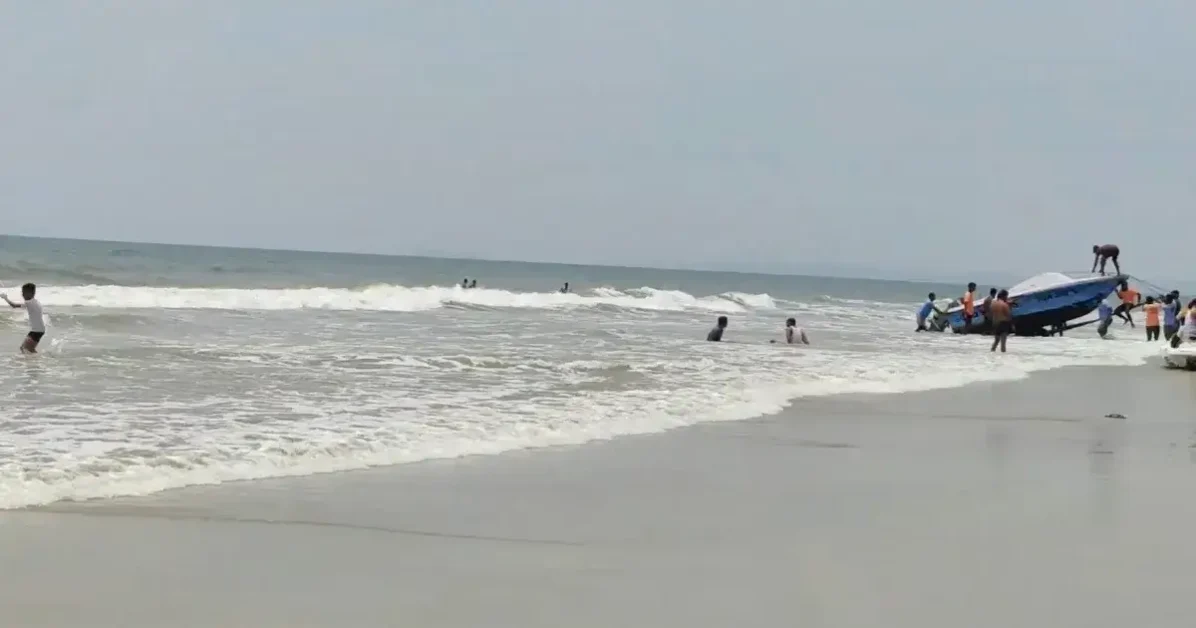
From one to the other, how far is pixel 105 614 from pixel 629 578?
209 centimetres

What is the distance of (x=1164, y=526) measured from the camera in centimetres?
607

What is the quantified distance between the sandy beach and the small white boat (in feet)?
35.7

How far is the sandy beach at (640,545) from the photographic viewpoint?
443 centimetres

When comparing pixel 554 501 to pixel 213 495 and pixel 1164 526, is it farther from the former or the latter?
pixel 1164 526

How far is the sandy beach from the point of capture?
443 cm

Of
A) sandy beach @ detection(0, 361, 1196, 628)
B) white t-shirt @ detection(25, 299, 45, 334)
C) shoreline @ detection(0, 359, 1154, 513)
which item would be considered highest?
white t-shirt @ detection(25, 299, 45, 334)

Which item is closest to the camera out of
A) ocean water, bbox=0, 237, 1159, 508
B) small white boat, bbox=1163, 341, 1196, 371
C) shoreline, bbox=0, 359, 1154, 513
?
shoreline, bbox=0, 359, 1154, 513

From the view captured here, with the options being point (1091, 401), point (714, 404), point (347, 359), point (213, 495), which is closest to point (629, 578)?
point (213, 495)

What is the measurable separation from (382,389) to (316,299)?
25.0 meters

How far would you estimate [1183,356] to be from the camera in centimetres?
1848


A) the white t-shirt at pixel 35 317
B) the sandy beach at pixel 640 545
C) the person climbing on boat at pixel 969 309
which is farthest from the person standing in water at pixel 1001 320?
the white t-shirt at pixel 35 317

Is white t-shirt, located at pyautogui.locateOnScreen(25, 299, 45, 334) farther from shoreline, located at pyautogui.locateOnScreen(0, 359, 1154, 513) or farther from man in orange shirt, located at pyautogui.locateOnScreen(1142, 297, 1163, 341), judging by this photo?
man in orange shirt, located at pyautogui.locateOnScreen(1142, 297, 1163, 341)

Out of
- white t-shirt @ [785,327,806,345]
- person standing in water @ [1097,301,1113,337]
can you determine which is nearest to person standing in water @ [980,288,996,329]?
person standing in water @ [1097,301,1113,337]

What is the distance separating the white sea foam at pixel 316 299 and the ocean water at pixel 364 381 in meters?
0.50
